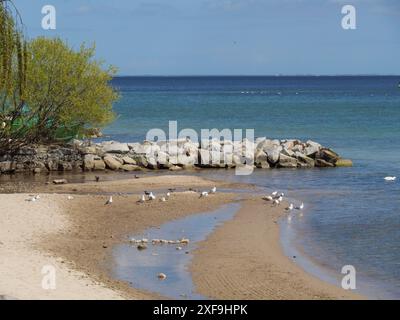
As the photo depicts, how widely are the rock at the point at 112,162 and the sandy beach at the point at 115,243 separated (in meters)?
8.46

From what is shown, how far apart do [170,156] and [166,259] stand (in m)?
25.1

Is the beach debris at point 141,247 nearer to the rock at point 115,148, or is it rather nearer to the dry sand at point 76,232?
the dry sand at point 76,232

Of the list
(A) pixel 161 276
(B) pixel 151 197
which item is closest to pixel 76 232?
(A) pixel 161 276

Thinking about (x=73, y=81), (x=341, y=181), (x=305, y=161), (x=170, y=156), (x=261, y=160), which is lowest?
(x=341, y=181)

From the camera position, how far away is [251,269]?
22.7 m

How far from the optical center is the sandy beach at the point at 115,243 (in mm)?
19984

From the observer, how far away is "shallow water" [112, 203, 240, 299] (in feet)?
67.6

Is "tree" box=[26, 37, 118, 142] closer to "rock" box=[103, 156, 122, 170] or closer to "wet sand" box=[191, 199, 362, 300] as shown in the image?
"rock" box=[103, 156, 122, 170]

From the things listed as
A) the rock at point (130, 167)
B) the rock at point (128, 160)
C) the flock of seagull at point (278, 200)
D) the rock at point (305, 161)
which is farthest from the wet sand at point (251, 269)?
the rock at point (305, 161)

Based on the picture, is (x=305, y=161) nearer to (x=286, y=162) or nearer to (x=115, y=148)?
(x=286, y=162)

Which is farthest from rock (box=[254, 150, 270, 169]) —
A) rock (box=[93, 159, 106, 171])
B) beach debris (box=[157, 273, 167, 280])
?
beach debris (box=[157, 273, 167, 280])
